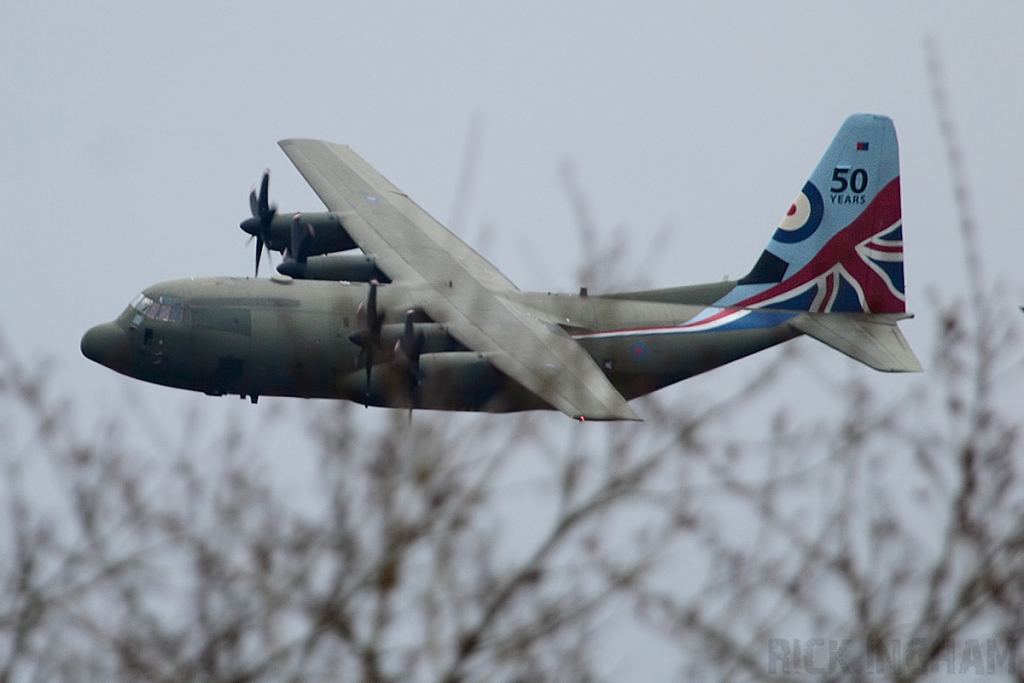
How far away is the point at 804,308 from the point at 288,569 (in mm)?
28753

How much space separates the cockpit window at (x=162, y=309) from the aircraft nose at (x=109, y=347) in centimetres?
53

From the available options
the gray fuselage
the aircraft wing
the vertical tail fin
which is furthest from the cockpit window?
the vertical tail fin

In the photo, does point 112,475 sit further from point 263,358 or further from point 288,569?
point 263,358

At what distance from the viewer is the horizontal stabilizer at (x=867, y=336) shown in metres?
34.1

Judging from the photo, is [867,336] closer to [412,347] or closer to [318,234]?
[412,347]

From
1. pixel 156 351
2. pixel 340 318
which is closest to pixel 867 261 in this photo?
pixel 340 318

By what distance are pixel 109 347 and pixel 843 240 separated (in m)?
17.8

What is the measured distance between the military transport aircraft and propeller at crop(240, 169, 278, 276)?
5cm

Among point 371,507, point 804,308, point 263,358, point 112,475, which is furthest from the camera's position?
point 804,308

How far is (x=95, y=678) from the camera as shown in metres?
9.20

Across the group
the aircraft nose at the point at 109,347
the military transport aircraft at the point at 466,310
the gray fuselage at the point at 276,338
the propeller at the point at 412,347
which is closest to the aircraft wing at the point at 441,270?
the military transport aircraft at the point at 466,310

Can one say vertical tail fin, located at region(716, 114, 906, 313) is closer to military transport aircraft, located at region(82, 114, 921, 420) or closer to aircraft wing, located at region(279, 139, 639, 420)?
military transport aircraft, located at region(82, 114, 921, 420)

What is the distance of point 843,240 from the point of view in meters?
37.4

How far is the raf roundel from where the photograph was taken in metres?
37.6
